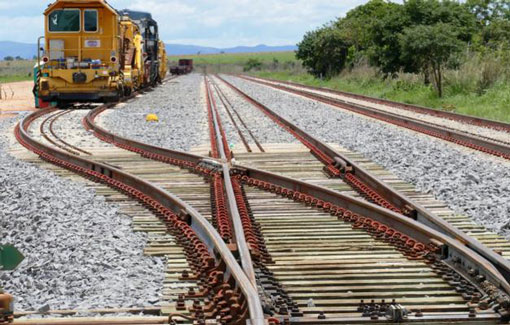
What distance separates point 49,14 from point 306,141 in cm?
1364

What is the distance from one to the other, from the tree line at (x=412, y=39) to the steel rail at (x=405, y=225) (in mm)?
19946

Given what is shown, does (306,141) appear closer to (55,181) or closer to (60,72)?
(55,181)

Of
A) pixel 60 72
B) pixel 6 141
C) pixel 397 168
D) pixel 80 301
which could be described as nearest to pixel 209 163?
pixel 397 168

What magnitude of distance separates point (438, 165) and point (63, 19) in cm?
1700

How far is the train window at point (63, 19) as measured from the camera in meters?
25.1

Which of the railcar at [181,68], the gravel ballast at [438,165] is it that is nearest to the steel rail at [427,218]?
the gravel ballast at [438,165]

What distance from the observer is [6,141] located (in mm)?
15914

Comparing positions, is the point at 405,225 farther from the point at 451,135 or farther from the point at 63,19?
the point at 63,19

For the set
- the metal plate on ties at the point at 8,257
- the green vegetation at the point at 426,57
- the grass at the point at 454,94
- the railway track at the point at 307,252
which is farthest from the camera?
the green vegetation at the point at 426,57

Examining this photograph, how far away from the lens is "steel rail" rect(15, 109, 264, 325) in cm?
455

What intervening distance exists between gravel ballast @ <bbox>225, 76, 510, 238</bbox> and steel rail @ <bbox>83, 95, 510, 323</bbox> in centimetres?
105

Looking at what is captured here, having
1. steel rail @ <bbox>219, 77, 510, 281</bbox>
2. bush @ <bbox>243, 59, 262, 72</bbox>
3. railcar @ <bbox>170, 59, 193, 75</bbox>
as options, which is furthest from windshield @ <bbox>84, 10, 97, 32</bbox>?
bush @ <bbox>243, 59, 262, 72</bbox>

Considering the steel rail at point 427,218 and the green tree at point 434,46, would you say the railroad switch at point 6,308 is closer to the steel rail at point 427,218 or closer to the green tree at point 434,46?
the steel rail at point 427,218

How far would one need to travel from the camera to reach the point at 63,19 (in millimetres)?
25062
